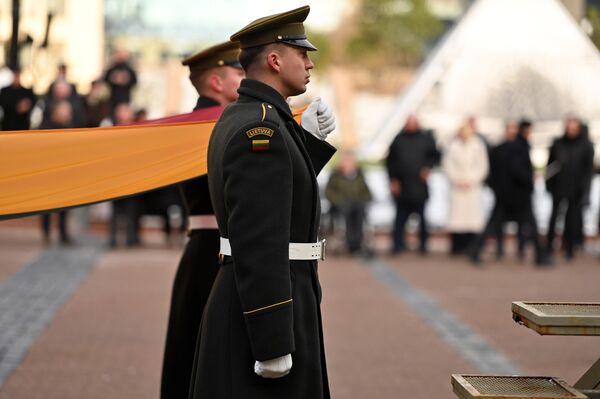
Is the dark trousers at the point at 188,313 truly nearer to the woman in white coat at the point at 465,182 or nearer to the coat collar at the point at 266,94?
the coat collar at the point at 266,94

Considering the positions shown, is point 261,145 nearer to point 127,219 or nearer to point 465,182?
point 127,219

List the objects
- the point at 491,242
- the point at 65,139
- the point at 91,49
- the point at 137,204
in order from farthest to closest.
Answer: the point at 91,49, the point at 491,242, the point at 137,204, the point at 65,139

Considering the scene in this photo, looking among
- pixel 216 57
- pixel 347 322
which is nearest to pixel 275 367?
pixel 216 57

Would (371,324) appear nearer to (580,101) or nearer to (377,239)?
(377,239)

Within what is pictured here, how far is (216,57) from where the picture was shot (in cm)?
600

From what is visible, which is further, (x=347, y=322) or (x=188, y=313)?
(x=347, y=322)

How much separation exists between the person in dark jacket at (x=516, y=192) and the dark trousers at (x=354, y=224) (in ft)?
5.02


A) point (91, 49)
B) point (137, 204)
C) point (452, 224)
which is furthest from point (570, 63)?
point (91, 49)

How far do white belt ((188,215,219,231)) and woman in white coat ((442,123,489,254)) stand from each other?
38.7ft

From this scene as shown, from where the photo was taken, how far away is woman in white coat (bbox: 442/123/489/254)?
1736 cm

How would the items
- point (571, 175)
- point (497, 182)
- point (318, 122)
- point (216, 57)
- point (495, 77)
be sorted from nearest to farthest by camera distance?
1. point (318, 122)
2. point (216, 57)
3. point (497, 182)
4. point (571, 175)
5. point (495, 77)

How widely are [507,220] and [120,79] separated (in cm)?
825

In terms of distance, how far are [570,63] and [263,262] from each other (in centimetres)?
2657

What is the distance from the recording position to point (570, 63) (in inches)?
1171
